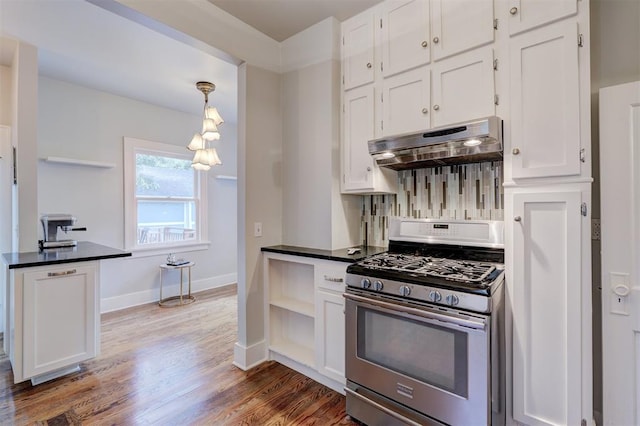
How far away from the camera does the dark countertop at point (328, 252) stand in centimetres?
216

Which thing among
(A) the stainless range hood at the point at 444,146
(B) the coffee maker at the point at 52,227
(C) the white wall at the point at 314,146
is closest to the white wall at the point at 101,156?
(B) the coffee maker at the point at 52,227

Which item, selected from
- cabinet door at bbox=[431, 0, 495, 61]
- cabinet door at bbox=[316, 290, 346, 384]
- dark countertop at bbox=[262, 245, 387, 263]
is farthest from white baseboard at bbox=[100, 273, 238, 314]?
cabinet door at bbox=[431, 0, 495, 61]

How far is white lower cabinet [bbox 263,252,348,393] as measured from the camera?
7.22 feet

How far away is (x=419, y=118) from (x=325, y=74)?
916 mm

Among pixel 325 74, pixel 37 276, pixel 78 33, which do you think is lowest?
pixel 37 276

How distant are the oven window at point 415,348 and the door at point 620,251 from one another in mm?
774


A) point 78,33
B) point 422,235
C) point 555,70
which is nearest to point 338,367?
point 422,235

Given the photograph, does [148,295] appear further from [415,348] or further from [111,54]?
[415,348]

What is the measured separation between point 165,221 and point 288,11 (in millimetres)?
3476

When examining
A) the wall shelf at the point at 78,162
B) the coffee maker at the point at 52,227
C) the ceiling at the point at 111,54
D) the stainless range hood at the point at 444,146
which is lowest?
the coffee maker at the point at 52,227

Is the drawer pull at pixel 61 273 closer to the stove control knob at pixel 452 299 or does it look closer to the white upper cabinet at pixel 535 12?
the stove control knob at pixel 452 299

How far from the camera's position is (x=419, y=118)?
6.89ft

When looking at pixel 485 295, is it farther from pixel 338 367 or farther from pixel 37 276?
pixel 37 276

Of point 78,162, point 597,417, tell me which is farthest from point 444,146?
point 78,162
